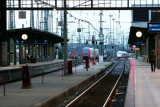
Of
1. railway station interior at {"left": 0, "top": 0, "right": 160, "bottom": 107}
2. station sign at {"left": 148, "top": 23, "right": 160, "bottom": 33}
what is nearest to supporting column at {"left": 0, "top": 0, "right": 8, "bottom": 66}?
railway station interior at {"left": 0, "top": 0, "right": 160, "bottom": 107}

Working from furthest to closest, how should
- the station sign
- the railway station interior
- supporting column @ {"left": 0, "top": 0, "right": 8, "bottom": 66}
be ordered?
supporting column @ {"left": 0, "top": 0, "right": 8, "bottom": 66} → the station sign → the railway station interior

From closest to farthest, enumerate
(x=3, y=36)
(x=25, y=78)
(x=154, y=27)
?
(x=25, y=78)
(x=154, y=27)
(x=3, y=36)

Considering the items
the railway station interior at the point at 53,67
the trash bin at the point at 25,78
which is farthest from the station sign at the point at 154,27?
the trash bin at the point at 25,78

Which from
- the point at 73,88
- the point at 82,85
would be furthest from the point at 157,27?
the point at 73,88

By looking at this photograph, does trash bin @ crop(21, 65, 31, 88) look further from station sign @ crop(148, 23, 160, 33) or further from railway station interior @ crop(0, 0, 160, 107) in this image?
station sign @ crop(148, 23, 160, 33)

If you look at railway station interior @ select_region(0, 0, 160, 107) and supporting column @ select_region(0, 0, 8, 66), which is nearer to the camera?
railway station interior @ select_region(0, 0, 160, 107)

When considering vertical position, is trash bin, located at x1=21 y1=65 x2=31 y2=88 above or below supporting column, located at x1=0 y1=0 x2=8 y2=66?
below

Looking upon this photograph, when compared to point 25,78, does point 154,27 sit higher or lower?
higher

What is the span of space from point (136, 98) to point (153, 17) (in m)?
35.1

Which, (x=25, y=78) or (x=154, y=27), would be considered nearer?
(x=25, y=78)

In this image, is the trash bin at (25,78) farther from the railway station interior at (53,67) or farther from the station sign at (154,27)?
the station sign at (154,27)

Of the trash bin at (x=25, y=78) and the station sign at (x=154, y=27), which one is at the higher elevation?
the station sign at (x=154, y=27)

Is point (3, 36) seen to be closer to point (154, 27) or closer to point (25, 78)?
point (154, 27)

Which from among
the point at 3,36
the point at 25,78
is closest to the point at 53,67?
the point at 3,36
